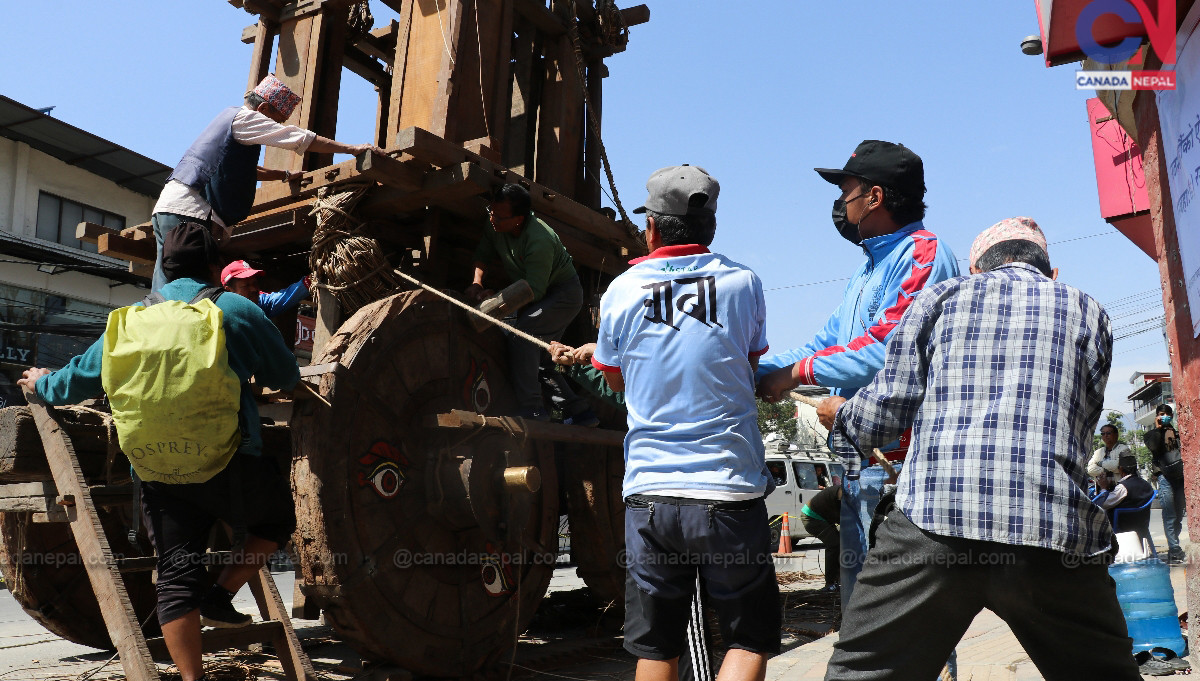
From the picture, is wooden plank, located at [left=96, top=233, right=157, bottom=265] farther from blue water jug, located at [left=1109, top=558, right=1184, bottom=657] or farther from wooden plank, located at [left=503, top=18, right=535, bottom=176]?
blue water jug, located at [left=1109, top=558, right=1184, bottom=657]

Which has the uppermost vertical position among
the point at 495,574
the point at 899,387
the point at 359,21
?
the point at 359,21

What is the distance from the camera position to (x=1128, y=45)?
4277 mm

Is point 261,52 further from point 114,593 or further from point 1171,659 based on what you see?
point 1171,659

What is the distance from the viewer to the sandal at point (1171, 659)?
4.84m

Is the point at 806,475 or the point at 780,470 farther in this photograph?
the point at 806,475

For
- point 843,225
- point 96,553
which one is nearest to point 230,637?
point 96,553

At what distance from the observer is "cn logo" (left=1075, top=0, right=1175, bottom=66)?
3945 mm

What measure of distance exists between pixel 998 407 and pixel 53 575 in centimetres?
510

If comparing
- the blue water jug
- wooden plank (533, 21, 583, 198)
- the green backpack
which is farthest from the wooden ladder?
the blue water jug

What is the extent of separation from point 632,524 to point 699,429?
36 centimetres

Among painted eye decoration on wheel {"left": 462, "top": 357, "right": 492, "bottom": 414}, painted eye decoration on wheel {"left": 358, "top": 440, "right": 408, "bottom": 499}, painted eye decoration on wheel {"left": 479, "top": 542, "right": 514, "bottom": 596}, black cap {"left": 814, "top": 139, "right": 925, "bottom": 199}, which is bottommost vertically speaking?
painted eye decoration on wheel {"left": 479, "top": 542, "right": 514, "bottom": 596}

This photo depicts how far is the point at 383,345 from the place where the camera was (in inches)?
179

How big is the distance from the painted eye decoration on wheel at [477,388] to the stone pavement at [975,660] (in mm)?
2133

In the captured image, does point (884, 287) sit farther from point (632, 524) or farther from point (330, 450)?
point (330, 450)
